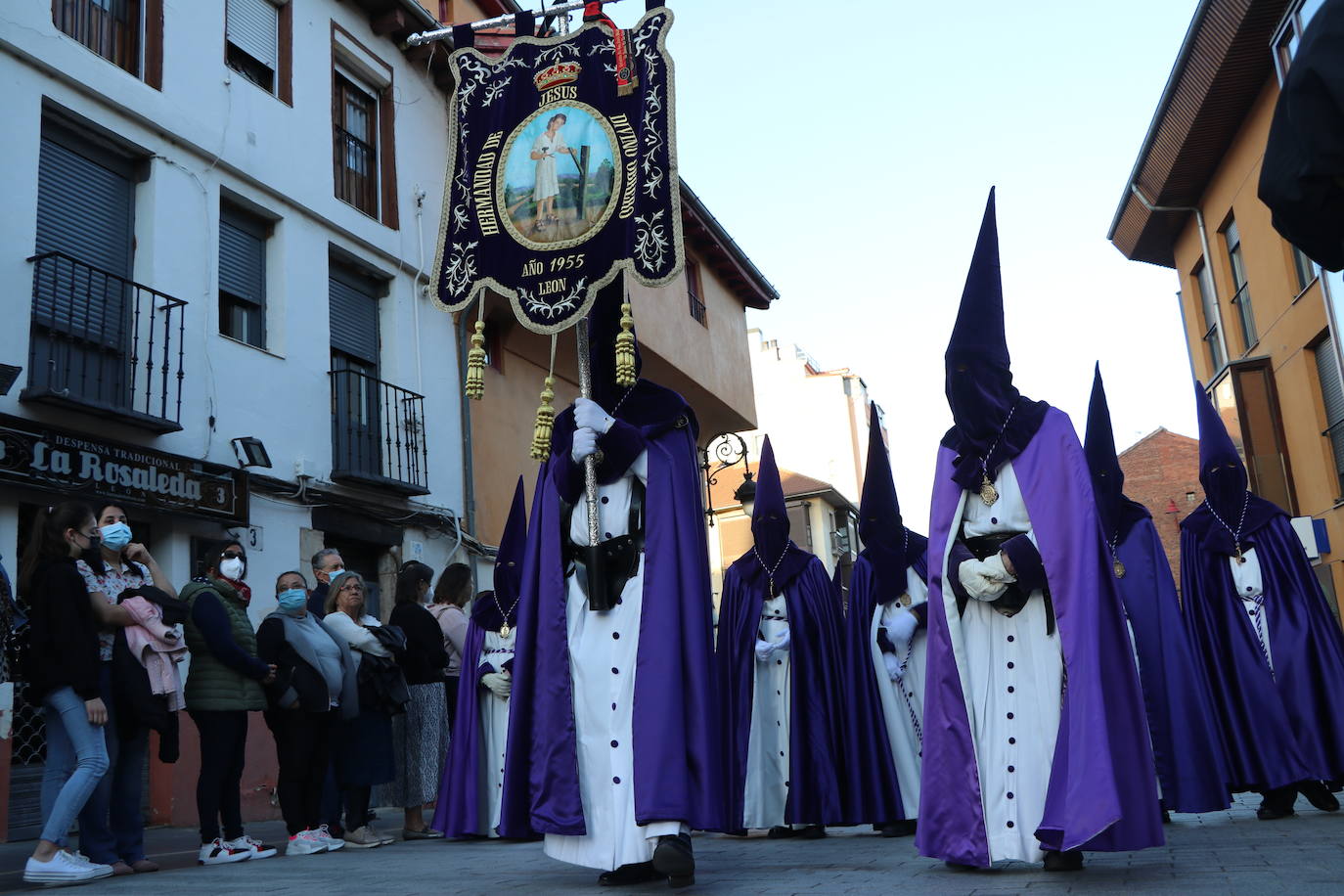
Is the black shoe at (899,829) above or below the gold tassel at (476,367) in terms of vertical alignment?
below

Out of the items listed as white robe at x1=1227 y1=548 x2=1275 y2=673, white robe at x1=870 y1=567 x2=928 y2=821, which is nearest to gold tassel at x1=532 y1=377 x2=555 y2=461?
white robe at x1=870 y1=567 x2=928 y2=821

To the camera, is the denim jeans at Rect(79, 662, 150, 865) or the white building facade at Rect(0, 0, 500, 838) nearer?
the denim jeans at Rect(79, 662, 150, 865)

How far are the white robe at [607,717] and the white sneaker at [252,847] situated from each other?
2601mm

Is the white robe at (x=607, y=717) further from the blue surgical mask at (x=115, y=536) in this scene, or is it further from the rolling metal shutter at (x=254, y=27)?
the rolling metal shutter at (x=254, y=27)

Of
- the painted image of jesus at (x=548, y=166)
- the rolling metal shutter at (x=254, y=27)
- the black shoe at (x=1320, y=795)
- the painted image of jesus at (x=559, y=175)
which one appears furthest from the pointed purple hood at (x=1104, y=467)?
the rolling metal shutter at (x=254, y=27)

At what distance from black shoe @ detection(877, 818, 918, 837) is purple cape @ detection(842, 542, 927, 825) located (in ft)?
0.18

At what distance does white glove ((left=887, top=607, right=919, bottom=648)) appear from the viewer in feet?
26.8

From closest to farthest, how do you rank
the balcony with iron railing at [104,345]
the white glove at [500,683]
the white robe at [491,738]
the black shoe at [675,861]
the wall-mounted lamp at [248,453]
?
the black shoe at [675,861], the white glove at [500,683], the white robe at [491,738], the balcony with iron railing at [104,345], the wall-mounted lamp at [248,453]

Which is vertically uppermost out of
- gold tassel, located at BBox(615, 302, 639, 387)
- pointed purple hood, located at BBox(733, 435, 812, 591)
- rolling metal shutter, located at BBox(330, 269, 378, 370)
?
rolling metal shutter, located at BBox(330, 269, 378, 370)

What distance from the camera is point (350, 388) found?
13438mm

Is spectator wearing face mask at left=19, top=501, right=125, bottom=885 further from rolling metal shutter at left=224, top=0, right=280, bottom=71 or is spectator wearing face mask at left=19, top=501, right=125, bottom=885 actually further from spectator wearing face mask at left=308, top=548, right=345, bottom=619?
rolling metal shutter at left=224, top=0, right=280, bottom=71

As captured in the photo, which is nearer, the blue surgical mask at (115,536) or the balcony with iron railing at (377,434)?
the blue surgical mask at (115,536)

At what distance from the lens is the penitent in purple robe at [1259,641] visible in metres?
7.38

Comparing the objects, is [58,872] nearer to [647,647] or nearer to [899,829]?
[647,647]
